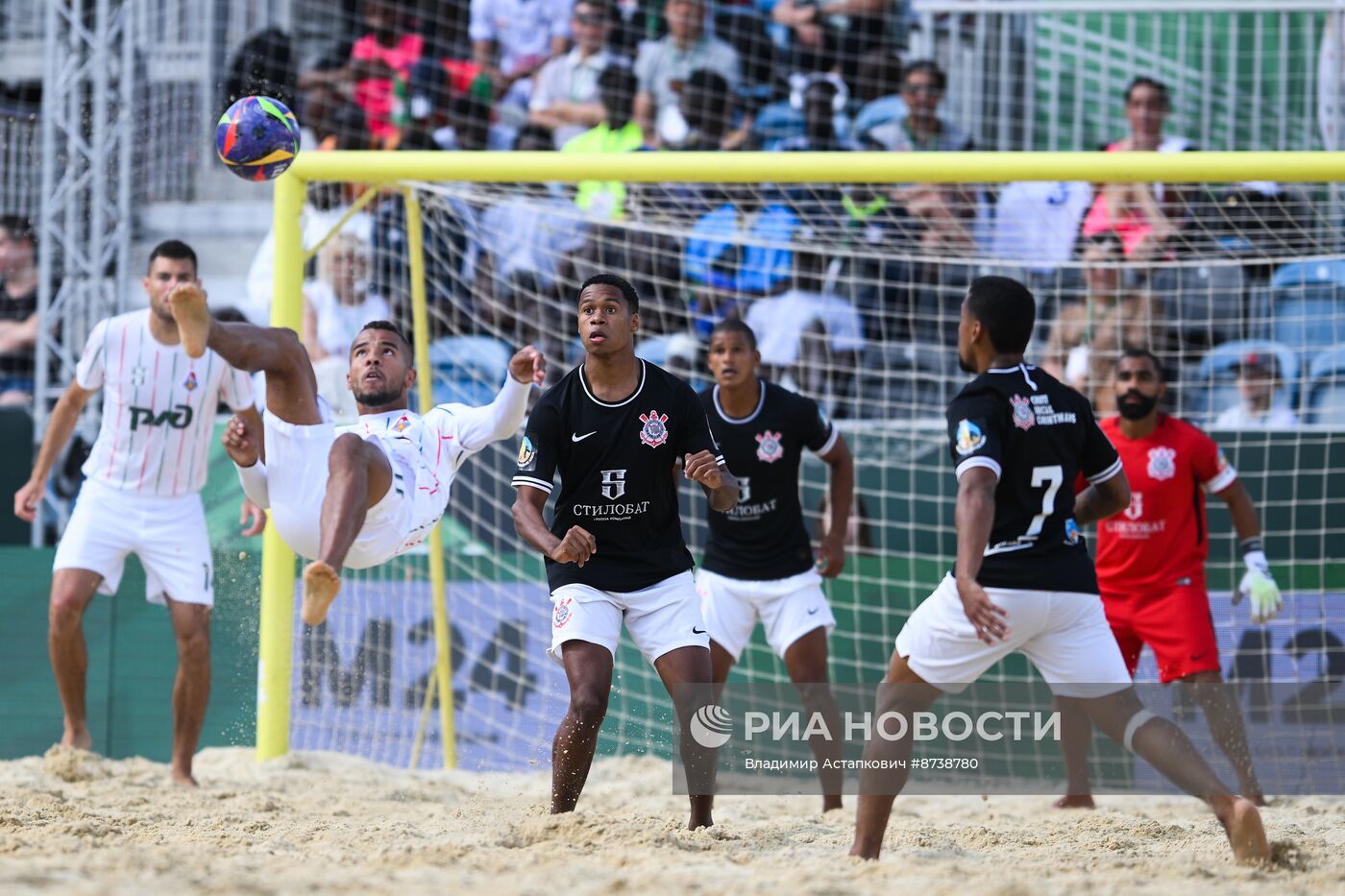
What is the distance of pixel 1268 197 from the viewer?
991 cm

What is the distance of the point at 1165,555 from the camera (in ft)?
25.6

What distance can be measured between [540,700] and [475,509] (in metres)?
1.27

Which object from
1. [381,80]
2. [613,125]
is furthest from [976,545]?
[381,80]

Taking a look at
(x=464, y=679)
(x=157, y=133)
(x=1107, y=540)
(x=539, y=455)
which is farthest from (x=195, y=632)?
(x=157, y=133)

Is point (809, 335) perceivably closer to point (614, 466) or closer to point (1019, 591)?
point (614, 466)

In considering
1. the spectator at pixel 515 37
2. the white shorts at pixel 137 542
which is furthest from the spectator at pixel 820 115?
the white shorts at pixel 137 542

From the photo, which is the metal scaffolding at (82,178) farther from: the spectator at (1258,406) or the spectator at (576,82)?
the spectator at (1258,406)

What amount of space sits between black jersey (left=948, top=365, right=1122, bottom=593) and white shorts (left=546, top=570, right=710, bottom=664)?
1.21 metres

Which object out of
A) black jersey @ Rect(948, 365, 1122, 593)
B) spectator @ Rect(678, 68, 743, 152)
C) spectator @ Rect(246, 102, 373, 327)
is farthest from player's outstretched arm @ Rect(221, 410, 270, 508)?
spectator @ Rect(678, 68, 743, 152)

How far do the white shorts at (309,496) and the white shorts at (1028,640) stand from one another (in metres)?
2.24

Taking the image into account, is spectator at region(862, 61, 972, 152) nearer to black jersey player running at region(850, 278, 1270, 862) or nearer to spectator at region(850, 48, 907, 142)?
spectator at region(850, 48, 907, 142)

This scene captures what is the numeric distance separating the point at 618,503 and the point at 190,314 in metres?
1.71

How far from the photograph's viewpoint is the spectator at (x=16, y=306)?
12.0 m

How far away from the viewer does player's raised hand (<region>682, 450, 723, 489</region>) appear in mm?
5562
